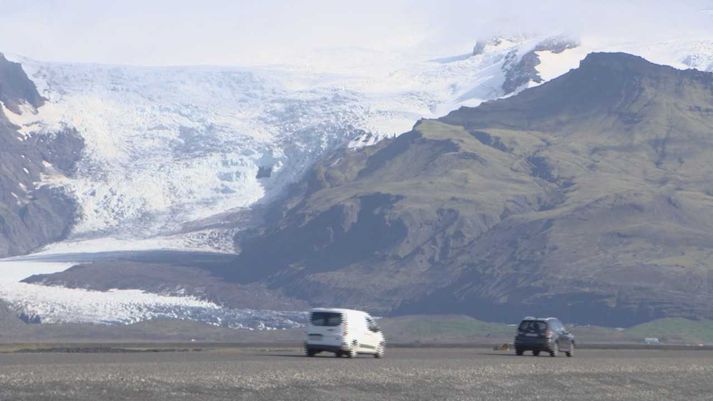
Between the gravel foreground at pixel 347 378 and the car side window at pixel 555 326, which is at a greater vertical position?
the car side window at pixel 555 326

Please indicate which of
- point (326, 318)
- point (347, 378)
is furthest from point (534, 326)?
point (347, 378)

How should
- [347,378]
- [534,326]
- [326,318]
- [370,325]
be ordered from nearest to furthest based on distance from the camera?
[347,378], [326,318], [370,325], [534,326]

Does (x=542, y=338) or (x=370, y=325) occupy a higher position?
(x=370, y=325)

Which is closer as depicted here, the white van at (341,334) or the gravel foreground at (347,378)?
the gravel foreground at (347,378)

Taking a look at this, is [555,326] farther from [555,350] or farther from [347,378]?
[347,378]

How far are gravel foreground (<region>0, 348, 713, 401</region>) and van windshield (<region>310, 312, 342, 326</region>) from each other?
83.0 inches

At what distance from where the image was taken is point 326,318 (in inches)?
4326

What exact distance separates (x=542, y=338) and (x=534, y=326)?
165 centimetres

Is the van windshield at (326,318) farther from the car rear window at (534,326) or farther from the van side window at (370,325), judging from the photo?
the car rear window at (534,326)

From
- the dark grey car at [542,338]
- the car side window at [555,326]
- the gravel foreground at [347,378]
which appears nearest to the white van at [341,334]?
the gravel foreground at [347,378]

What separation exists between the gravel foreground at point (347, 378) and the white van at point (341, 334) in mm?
960

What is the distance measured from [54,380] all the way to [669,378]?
40.0 metres

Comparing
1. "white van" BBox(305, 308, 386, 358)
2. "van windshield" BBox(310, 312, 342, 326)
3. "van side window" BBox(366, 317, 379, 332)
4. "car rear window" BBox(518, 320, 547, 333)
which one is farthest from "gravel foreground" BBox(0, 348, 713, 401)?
"car rear window" BBox(518, 320, 547, 333)

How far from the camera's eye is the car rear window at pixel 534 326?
123 meters
